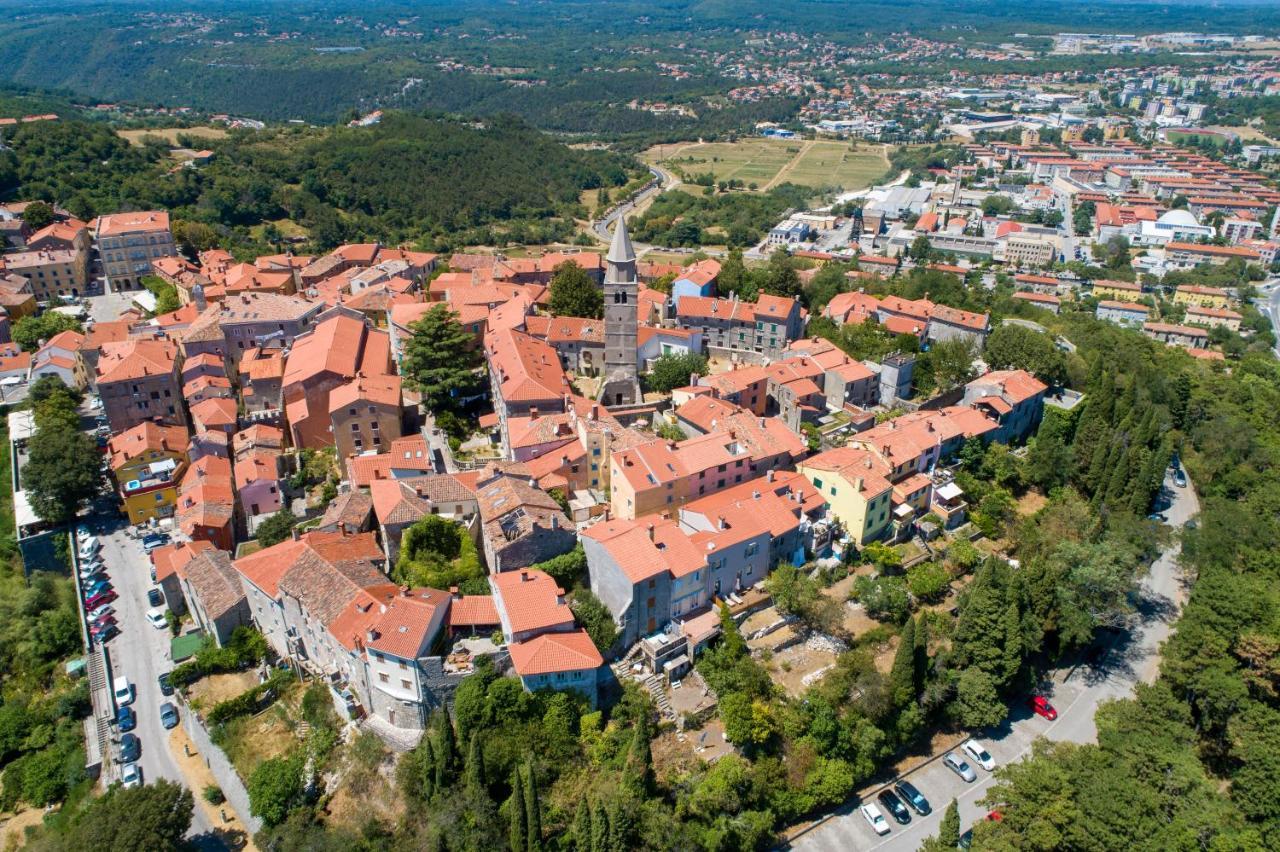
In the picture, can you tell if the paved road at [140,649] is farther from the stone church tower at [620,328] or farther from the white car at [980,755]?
the white car at [980,755]

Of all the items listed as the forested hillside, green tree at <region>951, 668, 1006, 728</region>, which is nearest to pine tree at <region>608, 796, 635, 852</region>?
green tree at <region>951, 668, 1006, 728</region>

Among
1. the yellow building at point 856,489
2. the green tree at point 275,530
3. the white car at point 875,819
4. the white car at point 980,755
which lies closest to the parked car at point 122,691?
the green tree at point 275,530

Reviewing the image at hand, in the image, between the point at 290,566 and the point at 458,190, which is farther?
the point at 458,190

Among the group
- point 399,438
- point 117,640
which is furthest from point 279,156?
point 117,640

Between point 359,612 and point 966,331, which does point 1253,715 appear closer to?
point 966,331

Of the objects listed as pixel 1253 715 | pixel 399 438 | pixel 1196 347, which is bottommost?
pixel 1196 347

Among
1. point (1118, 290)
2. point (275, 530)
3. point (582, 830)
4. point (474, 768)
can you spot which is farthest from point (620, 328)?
point (1118, 290)

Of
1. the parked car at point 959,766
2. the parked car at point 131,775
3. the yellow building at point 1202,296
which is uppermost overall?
the parked car at point 131,775
